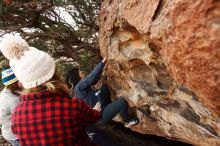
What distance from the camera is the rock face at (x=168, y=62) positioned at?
203cm

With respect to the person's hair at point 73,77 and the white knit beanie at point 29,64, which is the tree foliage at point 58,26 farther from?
the white knit beanie at point 29,64

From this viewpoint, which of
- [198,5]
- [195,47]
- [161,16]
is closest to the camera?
[198,5]

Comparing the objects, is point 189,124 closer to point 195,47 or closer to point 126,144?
point 195,47

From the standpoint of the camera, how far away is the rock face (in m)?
2.03

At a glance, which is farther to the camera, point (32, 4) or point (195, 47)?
point (32, 4)

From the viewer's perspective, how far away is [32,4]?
5125 mm

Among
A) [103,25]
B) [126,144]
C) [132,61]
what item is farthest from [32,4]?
[126,144]

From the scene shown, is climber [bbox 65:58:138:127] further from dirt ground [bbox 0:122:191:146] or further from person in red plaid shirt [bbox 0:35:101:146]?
person in red plaid shirt [bbox 0:35:101:146]

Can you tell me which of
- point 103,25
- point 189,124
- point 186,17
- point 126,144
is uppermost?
point 103,25

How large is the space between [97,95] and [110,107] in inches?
38.2

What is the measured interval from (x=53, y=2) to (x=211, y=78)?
155 inches

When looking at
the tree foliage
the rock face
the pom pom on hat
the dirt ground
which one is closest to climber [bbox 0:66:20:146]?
the pom pom on hat

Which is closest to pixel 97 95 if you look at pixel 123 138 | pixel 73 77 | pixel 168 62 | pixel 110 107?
pixel 73 77

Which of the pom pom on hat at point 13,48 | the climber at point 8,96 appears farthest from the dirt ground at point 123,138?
the pom pom on hat at point 13,48
